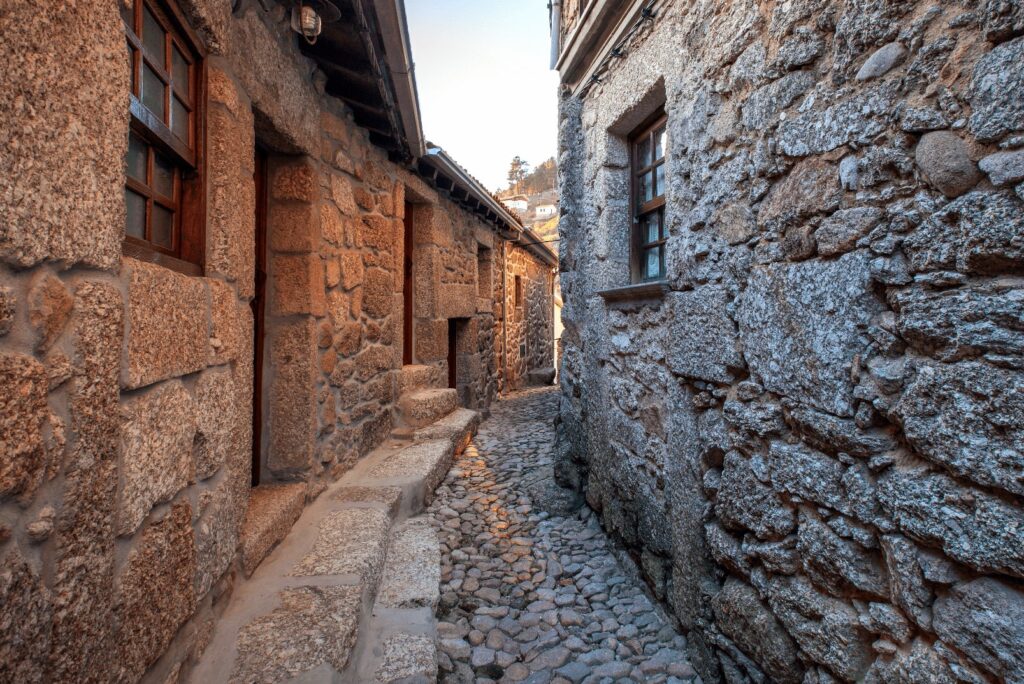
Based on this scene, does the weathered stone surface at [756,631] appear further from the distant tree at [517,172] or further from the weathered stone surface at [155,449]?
the distant tree at [517,172]

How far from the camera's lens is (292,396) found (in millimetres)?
2814

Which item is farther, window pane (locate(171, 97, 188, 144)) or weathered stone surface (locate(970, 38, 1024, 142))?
window pane (locate(171, 97, 188, 144))

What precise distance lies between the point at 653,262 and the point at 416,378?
239cm

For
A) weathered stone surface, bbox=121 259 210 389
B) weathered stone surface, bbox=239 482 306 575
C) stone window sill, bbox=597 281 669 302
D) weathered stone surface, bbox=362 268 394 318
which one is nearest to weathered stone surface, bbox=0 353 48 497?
weathered stone surface, bbox=121 259 210 389

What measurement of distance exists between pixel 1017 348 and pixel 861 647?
0.89m

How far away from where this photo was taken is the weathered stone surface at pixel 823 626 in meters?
1.45

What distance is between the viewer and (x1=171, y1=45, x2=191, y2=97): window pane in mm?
1650

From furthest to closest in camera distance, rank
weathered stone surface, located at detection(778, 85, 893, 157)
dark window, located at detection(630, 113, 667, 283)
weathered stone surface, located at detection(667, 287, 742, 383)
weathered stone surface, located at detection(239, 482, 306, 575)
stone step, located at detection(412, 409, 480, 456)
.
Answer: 1. stone step, located at detection(412, 409, 480, 456)
2. dark window, located at detection(630, 113, 667, 283)
3. weathered stone surface, located at detection(239, 482, 306, 575)
4. weathered stone surface, located at detection(667, 287, 742, 383)
5. weathered stone surface, located at detection(778, 85, 893, 157)

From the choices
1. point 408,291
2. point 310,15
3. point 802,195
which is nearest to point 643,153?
point 802,195

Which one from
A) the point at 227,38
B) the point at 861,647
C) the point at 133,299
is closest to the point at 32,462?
the point at 133,299

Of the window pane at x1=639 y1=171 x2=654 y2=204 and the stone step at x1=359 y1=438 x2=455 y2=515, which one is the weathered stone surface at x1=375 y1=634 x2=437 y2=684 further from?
the window pane at x1=639 y1=171 x2=654 y2=204

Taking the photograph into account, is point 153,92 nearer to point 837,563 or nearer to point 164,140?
point 164,140

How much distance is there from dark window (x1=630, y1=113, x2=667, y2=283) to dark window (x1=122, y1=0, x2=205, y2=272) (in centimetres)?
210

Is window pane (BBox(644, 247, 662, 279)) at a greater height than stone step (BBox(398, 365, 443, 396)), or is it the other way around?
window pane (BBox(644, 247, 662, 279))
